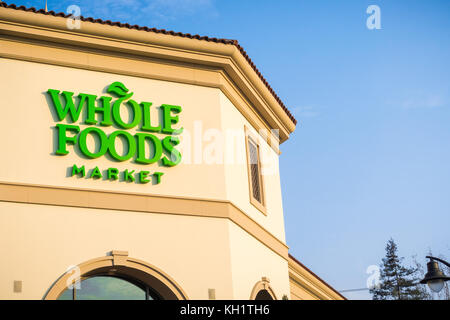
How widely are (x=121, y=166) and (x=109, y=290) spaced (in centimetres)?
295

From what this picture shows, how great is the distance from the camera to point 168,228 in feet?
49.6

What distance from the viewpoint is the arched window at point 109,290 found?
A: 1431cm

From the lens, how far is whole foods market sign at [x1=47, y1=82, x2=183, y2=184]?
14.9m

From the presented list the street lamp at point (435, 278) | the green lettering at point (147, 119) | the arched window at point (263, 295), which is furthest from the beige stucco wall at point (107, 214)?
the street lamp at point (435, 278)

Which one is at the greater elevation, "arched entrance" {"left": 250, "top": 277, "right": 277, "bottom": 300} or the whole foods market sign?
the whole foods market sign

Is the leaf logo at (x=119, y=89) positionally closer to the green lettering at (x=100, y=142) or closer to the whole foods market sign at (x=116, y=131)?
the whole foods market sign at (x=116, y=131)

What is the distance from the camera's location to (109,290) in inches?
583

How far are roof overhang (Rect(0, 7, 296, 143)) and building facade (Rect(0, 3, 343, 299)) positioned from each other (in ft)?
0.09

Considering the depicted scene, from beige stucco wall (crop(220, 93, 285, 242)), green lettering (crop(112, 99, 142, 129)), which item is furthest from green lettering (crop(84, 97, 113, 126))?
beige stucco wall (crop(220, 93, 285, 242))

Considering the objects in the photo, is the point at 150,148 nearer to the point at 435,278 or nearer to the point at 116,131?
the point at 116,131

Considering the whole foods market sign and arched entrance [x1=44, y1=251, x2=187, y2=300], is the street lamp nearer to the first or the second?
arched entrance [x1=44, y1=251, x2=187, y2=300]
